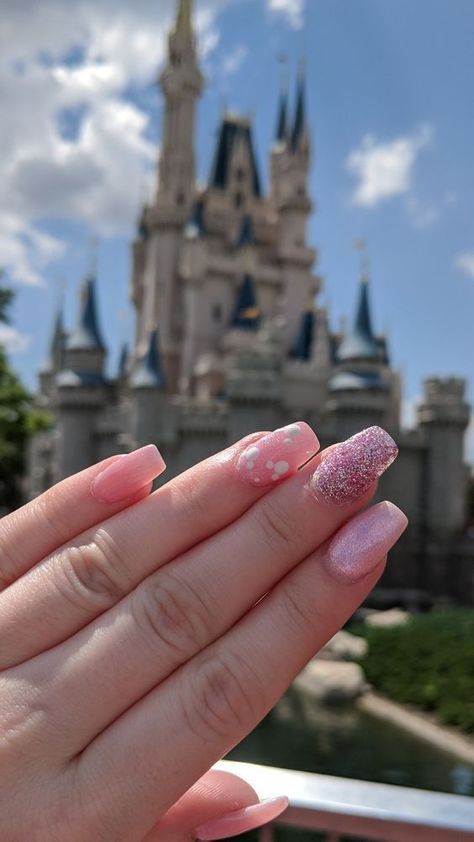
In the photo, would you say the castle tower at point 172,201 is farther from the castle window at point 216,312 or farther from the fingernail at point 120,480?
the fingernail at point 120,480

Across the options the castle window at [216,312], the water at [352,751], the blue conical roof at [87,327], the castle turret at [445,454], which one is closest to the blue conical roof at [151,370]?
the blue conical roof at [87,327]

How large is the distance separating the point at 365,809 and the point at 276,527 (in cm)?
85

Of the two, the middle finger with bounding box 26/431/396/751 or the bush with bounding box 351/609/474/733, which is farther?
the bush with bounding box 351/609/474/733

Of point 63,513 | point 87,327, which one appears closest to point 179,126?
point 87,327

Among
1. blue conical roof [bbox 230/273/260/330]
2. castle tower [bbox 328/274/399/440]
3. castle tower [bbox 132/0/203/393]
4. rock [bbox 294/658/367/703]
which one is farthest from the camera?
castle tower [bbox 132/0/203/393]

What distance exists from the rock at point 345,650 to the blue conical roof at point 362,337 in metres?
11.4

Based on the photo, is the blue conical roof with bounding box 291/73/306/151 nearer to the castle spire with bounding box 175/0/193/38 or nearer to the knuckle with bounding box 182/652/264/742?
the castle spire with bounding box 175/0/193/38

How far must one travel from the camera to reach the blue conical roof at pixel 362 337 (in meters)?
25.6

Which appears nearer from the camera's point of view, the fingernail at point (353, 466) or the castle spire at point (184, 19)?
the fingernail at point (353, 466)

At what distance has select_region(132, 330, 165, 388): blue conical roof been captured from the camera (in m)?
25.7

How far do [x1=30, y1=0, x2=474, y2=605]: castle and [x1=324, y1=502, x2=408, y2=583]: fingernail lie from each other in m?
22.5

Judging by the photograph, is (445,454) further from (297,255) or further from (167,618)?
(167,618)

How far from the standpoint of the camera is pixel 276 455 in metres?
1.42

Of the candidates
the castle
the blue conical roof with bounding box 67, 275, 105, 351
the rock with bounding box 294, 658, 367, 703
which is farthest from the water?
the blue conical roof with bounding box 67, 275, 105, 351
